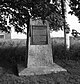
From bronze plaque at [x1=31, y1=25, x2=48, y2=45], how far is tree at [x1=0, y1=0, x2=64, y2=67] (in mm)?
279

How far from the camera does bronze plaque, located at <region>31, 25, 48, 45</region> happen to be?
528cm

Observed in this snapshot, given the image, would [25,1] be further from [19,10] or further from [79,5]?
[79,5]

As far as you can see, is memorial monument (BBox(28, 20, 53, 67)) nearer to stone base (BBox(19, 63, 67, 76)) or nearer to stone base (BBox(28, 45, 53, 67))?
stone base (BBox(28, 45, 53, 67))

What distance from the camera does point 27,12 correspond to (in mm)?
5312

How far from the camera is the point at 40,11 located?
479 centimetres

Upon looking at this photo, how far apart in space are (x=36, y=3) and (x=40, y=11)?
1.08 ft

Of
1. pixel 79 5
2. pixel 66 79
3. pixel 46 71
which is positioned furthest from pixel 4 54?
pixel 79 5

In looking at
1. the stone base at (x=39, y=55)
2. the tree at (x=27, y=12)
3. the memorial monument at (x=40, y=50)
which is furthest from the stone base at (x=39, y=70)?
the tree at (x=27, y=12)

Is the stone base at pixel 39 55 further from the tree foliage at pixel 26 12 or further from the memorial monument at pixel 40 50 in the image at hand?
the tree foliage at pixel 26 12

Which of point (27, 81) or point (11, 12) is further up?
point (11, 12)

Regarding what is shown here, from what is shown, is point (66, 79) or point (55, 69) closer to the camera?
point (66, 79)

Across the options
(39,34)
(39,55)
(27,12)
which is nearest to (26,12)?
(27,12)

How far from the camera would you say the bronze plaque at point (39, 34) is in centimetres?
528

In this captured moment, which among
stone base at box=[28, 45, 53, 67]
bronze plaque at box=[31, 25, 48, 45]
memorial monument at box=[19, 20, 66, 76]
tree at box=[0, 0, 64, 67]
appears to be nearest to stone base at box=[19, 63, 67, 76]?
memorial monument at box=[19, 20, 66, 76]
